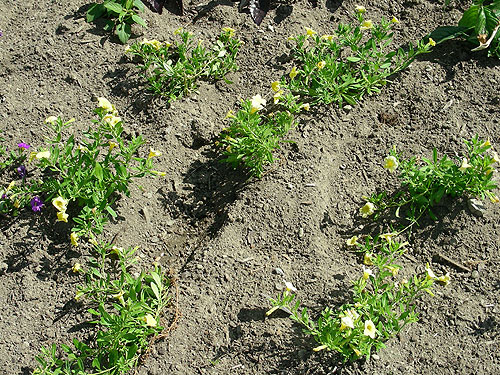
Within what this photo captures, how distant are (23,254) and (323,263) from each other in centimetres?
174

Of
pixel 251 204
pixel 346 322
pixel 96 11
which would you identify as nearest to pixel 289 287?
pixel 346 322

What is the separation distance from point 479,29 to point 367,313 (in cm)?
217

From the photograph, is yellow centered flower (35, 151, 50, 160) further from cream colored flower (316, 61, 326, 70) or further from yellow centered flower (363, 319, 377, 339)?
yellow centered flower (363, 319, 377, 339)

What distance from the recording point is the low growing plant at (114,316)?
2.92 m

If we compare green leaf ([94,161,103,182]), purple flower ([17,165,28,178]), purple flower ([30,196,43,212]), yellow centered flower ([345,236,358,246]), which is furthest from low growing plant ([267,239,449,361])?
purple flower ([17,165,28,178])

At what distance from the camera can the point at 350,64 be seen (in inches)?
156

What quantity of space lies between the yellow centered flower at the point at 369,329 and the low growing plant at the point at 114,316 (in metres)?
1.05

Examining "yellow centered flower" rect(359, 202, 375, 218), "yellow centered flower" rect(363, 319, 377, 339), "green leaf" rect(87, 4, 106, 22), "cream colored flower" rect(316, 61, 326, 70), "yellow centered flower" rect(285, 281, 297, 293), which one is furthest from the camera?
"green leaf" rect(87, 4, 106, 22)

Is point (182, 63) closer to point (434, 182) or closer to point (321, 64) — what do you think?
point (321, 64)

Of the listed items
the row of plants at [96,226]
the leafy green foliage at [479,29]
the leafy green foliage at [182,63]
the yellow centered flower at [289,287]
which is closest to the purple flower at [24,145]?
the row of plants at [96,226]

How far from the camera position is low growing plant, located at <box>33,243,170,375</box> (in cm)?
292

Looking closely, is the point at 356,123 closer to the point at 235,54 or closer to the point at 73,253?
the point at 235,54

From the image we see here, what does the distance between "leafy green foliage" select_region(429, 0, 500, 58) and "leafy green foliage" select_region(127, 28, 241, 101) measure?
1.45 meters

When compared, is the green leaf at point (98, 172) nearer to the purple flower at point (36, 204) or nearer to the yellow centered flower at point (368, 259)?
the purple flower at point (36, 204)
